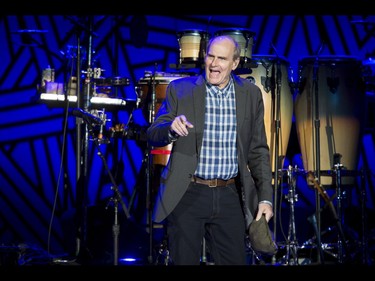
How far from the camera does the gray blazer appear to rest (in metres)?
4.17

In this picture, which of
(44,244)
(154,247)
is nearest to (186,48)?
(154,247)

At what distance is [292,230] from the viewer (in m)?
7.10

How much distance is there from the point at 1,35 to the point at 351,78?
14.3ft

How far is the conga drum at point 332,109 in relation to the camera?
25.0 ft

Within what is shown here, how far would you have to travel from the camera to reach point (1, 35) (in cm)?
852

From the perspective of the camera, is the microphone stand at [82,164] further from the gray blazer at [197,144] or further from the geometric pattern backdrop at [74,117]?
the gray blazer at [197,144]

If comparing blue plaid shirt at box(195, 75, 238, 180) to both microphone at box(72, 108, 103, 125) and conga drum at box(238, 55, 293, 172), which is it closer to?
microphone at box(72, 108, 103, 125)

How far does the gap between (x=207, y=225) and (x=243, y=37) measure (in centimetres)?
313

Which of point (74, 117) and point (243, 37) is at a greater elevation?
point (243, 37)

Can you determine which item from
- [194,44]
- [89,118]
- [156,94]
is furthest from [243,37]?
[89,118]

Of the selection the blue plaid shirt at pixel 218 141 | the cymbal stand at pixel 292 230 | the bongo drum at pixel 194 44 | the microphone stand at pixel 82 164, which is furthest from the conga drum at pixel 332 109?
the blue plaid shirt at pixel 218 141

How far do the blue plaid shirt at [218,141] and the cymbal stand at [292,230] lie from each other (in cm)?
295

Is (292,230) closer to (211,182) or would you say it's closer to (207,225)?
(207,225)

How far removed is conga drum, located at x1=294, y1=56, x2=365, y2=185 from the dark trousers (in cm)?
348
